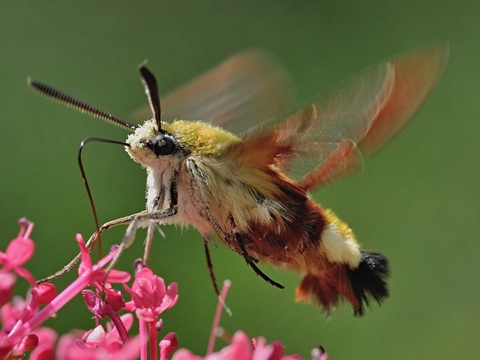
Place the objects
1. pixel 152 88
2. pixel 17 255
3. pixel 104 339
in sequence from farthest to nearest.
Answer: pixel 152 88, pixel 104 339, pixel 17 255

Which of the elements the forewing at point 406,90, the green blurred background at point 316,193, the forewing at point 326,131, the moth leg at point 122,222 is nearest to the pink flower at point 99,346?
the moth leg at point 122,222

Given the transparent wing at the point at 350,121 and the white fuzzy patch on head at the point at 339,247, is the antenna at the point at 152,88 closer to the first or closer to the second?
the transparent wing at the point at 350,121

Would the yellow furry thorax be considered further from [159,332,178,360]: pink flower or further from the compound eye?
[159,332,178,360]: pink flower

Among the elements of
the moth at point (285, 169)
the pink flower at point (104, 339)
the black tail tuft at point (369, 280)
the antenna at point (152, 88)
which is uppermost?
the antenna at point (152, 88)

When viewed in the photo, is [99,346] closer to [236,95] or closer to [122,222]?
[122,222]

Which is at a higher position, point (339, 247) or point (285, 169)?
point (285, 169)

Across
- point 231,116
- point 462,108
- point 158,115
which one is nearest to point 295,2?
point 462,108

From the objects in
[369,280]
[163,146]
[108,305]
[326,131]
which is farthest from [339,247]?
[108,305]
